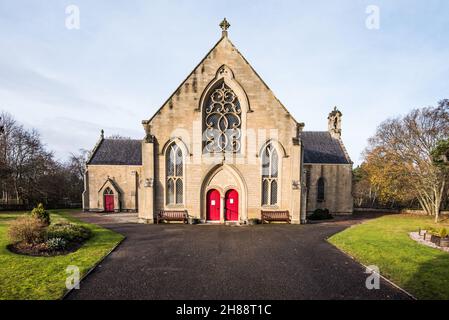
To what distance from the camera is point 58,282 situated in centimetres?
767

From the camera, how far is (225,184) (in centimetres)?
1938

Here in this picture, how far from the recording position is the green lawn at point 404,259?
7.58m

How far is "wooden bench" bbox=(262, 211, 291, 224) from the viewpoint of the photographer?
747 inches

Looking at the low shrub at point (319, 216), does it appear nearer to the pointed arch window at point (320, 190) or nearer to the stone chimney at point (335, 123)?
the pointed arch window at point (320, 190)

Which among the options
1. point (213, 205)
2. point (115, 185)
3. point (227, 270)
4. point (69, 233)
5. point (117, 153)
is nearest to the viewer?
point (227, 270)

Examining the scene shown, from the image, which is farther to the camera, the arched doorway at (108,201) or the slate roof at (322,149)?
the arched doorway at (108,201)

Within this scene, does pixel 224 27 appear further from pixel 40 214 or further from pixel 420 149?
pixel 420 149

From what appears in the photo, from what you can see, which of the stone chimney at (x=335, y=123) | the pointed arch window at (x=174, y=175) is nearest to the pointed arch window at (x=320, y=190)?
the stone chimney at (x=335, y=123)

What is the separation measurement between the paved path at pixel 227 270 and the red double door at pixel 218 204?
4.65 meters

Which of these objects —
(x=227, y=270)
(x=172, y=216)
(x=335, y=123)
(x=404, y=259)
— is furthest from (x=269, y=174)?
(x=335, y=123)

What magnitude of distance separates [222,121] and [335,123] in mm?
19685
